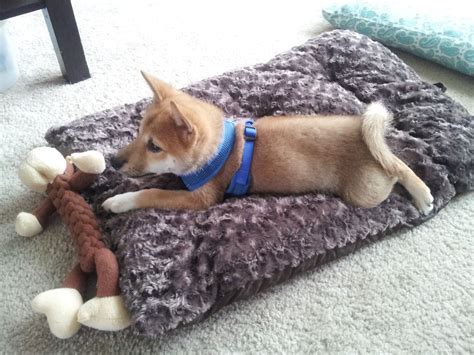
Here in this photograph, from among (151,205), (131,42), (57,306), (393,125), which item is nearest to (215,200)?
(151,205)

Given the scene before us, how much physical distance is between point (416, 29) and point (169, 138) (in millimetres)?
1264

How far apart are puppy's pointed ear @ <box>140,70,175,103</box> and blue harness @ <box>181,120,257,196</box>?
178 mm

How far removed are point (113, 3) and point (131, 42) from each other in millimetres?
431

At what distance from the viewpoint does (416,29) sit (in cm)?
180

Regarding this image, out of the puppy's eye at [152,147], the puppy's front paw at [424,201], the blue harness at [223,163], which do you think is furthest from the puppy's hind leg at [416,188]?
the puppy's eye at [152,147]

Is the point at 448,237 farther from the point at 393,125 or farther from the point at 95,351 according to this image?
the point at 95,351

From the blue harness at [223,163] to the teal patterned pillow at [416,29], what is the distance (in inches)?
40.2

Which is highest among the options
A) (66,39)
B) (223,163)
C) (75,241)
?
(66,39)

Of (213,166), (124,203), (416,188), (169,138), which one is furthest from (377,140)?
(124,203)

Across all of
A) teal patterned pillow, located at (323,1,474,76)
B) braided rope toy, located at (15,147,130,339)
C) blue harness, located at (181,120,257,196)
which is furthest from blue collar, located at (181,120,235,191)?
teal patterned pillow, located at (323,1,474,76)

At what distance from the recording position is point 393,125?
1411mm

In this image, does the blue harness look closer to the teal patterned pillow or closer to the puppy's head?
the puppy's head

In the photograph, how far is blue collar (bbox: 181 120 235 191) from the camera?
1.15 metres

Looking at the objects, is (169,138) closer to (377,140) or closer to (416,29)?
(377,140)
